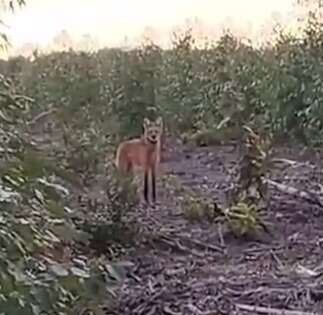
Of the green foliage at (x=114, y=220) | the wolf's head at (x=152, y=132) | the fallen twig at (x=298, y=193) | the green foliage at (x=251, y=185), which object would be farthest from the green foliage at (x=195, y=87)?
the green foliage at (x=114, y=220)

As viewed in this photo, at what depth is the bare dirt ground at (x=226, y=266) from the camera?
15.3 feet

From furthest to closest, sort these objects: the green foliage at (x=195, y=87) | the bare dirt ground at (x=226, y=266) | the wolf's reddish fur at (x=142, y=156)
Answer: the green foliage at (x=195, y=87) → the wolf's reddish fur at (x=142, y=156) → the bare dirt ground at (x=226, y=266)

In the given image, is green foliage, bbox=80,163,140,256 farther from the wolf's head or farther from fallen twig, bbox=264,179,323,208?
the wolf's head

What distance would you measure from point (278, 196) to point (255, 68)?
3.44 m

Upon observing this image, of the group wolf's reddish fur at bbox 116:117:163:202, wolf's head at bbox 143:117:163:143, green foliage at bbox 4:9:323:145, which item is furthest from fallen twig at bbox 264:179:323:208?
green foliage at bbox 4:9:323:145

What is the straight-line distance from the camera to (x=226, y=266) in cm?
543

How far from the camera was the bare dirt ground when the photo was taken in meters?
4.67

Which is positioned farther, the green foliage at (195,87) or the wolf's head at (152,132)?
the green foliage at (195,87)

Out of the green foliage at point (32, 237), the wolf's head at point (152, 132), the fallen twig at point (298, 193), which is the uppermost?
the wolf's head at point (152, 132)

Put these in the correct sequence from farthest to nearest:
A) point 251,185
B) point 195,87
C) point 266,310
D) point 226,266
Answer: point 195,87 → point 251,185 → point 226,266 → point 266,310

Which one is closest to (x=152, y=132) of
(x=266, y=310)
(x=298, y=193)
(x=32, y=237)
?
(x=298, y=193)

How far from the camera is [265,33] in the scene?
10.9 metres

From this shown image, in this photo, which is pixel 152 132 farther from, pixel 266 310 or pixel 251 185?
pixel 266 310

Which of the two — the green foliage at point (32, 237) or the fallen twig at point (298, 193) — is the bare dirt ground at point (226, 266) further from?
the green foliage at point (32, 237)
